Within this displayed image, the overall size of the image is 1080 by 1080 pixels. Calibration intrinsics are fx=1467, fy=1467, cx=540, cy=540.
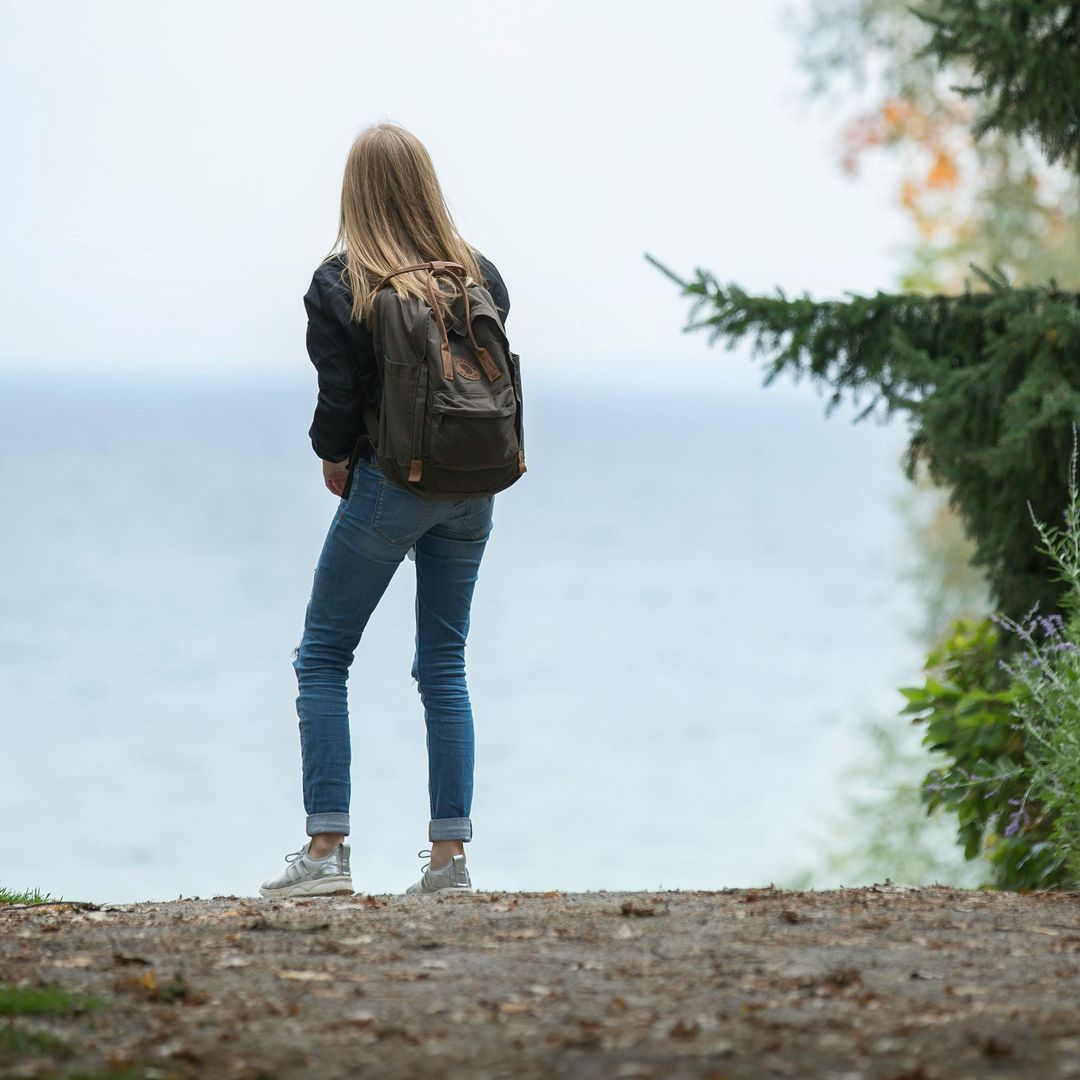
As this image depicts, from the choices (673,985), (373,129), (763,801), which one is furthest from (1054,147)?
(763,801)

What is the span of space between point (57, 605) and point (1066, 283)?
30.5 metres

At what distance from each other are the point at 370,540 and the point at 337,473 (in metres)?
0.19

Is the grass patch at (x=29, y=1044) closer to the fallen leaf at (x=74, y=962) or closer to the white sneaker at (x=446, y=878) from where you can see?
the fallen leaf at (x=74, y=962)

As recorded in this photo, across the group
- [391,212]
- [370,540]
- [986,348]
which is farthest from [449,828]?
[986,348]

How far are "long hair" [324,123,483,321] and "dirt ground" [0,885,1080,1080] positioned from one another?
152 cm

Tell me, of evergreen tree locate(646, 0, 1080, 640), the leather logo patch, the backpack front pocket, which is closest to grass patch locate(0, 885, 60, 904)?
the backpack front pocket

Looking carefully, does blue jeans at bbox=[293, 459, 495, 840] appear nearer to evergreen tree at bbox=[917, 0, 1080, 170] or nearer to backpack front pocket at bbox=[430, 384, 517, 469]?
backpack front pocket at bbox=[430, 384, 517, 469]

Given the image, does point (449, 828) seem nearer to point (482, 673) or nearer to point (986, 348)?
point (986, 348)

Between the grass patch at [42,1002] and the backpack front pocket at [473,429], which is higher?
the backpack front pocket at [473,429]

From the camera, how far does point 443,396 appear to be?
344cm

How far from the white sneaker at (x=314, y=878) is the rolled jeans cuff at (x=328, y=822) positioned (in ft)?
0.16

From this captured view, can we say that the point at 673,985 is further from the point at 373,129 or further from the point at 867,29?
the point at 867,29

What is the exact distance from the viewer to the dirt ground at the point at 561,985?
225 cm

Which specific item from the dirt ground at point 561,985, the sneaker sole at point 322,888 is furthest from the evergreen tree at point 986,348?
the sneaker sole at point 322,888
